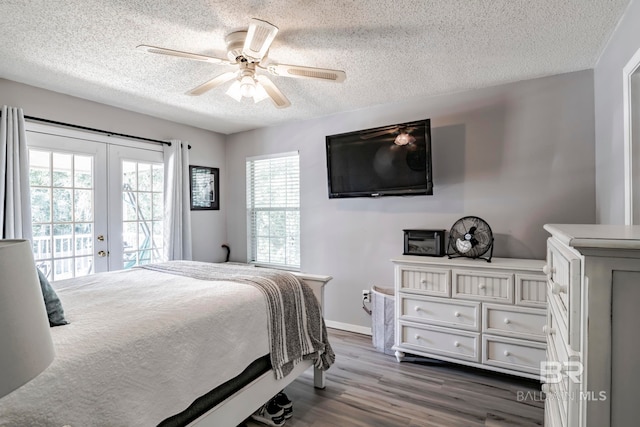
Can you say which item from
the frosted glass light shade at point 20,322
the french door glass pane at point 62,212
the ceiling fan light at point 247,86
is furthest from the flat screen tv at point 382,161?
the frosted glass light shade at point 20,322

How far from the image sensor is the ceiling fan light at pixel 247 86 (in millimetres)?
2088

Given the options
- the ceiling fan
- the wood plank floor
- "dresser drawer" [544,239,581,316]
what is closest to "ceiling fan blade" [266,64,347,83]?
the ceiling fan

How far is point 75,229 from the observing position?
3.04 m

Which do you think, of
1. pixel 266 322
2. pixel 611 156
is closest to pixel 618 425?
pixel 266 322

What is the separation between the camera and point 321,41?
2064 millimetres

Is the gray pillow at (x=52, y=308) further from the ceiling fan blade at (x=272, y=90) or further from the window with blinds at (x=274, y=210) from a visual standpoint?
the window with blinds at (x=274, y=210)

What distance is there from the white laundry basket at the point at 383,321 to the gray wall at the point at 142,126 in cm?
245

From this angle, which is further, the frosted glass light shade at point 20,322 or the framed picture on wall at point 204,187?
the framed picture on wall at point 204,187

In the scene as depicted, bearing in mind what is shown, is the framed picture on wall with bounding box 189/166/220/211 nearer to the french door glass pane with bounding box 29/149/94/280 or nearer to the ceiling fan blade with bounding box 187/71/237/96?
the french door glass pane with bounding box 29/149/94/280

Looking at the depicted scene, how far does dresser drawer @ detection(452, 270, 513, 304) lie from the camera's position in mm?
2414

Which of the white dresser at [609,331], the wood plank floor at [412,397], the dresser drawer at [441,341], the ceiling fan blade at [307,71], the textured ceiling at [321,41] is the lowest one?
the wood plank floor at [412,397]

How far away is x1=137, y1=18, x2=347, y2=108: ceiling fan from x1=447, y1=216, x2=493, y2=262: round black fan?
5.55ft

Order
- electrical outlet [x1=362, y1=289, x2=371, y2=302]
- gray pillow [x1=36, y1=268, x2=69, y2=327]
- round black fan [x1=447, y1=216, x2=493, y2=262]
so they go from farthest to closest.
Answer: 1. electrical outlet [x1=362, y1=289, x2=371, y2=302]
2. round black fan [x1=447, y1=216, x2=493, y2=262]
3. gray pillow [x1=36, y1=268, x2=69, y2=327]

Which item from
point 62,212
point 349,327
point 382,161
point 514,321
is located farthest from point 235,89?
point 349,327
